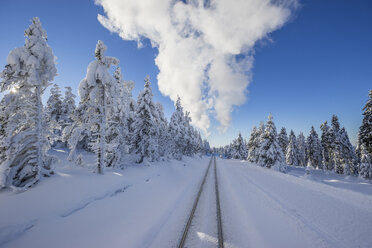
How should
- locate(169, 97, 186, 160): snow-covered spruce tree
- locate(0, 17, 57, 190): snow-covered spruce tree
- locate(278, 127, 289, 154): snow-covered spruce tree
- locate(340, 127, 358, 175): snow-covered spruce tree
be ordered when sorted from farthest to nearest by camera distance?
locate(278, 127, 289, 154): snow-covered spruce tree → locate(169, 97, 186, 160): snow-covered spruce tree → locate(340, 127, 358, 175): snow-covered spruce tree → locate(0, 17, 57, 190): snow-covered spruce tree

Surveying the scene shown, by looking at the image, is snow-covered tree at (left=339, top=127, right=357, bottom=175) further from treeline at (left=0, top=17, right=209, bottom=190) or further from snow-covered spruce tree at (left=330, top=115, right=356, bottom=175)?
treeline at (left=0, top=17, right=209, bottom=190)

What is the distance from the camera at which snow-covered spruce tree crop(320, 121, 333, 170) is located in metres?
41.2

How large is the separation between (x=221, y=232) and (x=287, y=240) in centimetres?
265

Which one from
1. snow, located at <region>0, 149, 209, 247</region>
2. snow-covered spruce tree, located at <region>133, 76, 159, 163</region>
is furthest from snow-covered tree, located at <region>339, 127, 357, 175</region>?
snow, located at <region>0, 149, 209, 247</region>

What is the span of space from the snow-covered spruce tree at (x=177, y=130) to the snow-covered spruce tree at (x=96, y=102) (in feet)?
74.1

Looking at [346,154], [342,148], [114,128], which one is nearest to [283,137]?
[342,148]

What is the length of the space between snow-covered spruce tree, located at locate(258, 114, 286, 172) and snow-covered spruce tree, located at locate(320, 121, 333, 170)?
20813 millimetres

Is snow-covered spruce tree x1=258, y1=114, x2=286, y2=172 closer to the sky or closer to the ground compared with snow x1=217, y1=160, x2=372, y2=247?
closer to the sky

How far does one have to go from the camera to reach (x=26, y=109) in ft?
26.5

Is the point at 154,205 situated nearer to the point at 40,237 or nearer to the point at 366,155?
the point at 40,237

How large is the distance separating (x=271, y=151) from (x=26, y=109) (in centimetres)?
3788

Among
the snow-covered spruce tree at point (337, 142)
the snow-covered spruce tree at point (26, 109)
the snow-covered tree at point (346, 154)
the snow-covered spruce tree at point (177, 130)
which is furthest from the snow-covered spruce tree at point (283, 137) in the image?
the snow-covered spruce tree at point (26, 109)

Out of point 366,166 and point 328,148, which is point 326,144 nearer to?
point 328,148

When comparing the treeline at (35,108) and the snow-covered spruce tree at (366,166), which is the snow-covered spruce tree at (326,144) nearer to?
the snow-covered spruce tree at (366,166)
